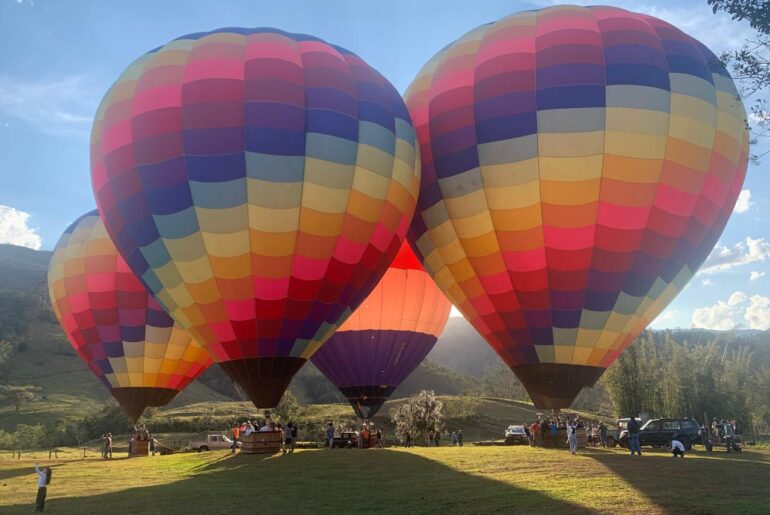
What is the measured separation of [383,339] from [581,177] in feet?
32.7

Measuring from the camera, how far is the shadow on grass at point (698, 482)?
8438mm

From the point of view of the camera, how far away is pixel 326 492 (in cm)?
1116

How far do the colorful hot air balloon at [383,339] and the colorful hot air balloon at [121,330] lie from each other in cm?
533

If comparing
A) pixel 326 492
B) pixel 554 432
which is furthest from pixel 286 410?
pixel 326 492

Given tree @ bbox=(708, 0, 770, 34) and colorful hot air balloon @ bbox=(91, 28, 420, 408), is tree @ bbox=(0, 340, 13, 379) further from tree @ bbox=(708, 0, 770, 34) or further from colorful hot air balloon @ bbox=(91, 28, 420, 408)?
tree @ bbox=(708, 0, 770, 34)

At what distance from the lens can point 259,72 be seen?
15500 millimetres

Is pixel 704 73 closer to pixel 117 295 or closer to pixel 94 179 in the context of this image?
pixel 94 179

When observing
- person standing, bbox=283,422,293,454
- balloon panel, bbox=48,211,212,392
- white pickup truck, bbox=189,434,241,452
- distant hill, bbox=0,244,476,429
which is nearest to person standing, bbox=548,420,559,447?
person standing, bbox=283,422,293,454

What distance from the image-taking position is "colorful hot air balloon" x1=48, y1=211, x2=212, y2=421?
2258cm

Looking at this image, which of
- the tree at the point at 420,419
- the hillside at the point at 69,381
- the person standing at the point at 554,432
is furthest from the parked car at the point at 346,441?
the hillside at the point at 69,381

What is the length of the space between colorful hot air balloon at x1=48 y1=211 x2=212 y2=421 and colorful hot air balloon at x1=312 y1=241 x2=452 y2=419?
5330 mm

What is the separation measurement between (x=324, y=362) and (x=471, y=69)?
11.5 m

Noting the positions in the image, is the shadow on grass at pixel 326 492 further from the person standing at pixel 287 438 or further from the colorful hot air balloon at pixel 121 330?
the colorful hot air balloon at pixel 121 330

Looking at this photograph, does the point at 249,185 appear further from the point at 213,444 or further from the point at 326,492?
the point at 213,444
